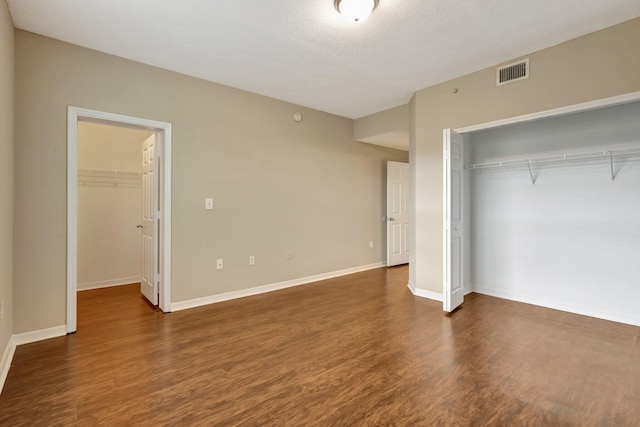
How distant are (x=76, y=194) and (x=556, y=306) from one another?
5309mm

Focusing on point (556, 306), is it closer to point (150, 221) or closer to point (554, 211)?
point (554, 211)

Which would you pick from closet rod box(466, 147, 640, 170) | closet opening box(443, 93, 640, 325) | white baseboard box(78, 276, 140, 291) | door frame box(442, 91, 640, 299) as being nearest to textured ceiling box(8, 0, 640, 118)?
door frame box(442, 91, 640, 299)

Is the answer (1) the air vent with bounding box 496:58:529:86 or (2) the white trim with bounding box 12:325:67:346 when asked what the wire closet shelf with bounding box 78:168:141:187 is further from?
(1) the air vent with bounding box 496:58:529:86

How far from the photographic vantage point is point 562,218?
3.67m

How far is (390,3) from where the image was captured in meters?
2.35

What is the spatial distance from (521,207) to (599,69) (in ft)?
5.70

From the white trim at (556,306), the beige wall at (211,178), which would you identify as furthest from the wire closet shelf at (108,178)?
the white trim at (556,306)

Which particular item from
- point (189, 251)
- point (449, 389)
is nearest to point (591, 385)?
point (449, 389)

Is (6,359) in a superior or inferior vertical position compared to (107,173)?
inferior

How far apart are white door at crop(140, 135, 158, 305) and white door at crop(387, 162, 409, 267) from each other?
4099mm

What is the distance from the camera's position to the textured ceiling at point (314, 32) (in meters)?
2.40

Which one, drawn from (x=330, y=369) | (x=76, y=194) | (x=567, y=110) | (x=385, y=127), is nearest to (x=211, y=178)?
(x=76, y=194)

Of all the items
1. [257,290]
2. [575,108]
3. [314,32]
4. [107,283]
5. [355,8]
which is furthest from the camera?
[107,283]

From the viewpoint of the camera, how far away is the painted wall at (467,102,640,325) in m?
3.24
